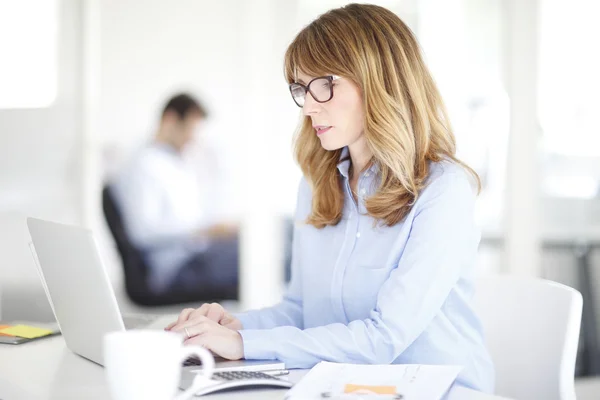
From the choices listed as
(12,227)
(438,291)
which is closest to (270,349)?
(438,291)

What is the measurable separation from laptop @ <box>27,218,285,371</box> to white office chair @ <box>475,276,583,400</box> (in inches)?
24.8

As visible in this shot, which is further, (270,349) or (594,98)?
(594,98)

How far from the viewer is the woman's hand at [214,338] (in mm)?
1396

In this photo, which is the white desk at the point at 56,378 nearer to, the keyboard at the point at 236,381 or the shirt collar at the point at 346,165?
the keyboard at the point at 236,381

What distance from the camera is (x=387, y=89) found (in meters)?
1.68

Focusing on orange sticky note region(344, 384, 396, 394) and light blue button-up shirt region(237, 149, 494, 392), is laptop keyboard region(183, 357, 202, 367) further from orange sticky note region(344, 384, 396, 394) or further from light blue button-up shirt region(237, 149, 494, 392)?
orange sticky note region(344, 384, 396, 394)

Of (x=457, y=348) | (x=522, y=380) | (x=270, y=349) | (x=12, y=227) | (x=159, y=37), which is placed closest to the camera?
(x=270, y=349)

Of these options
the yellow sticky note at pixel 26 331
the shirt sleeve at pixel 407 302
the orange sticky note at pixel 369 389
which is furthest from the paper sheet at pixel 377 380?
the yellow sticky note at pixel 26 331

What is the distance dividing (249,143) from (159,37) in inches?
28.0

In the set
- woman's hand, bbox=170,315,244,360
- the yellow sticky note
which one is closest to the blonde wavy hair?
woman's hand, bbox=170,315,244,360

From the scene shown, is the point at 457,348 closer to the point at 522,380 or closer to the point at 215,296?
the point at 522,380

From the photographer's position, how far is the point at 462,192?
1.58 meters

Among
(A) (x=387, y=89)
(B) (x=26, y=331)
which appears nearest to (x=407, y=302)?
(A) (x=387, y=89)

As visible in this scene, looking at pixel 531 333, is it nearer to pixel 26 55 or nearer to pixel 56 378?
pixel 56 378
